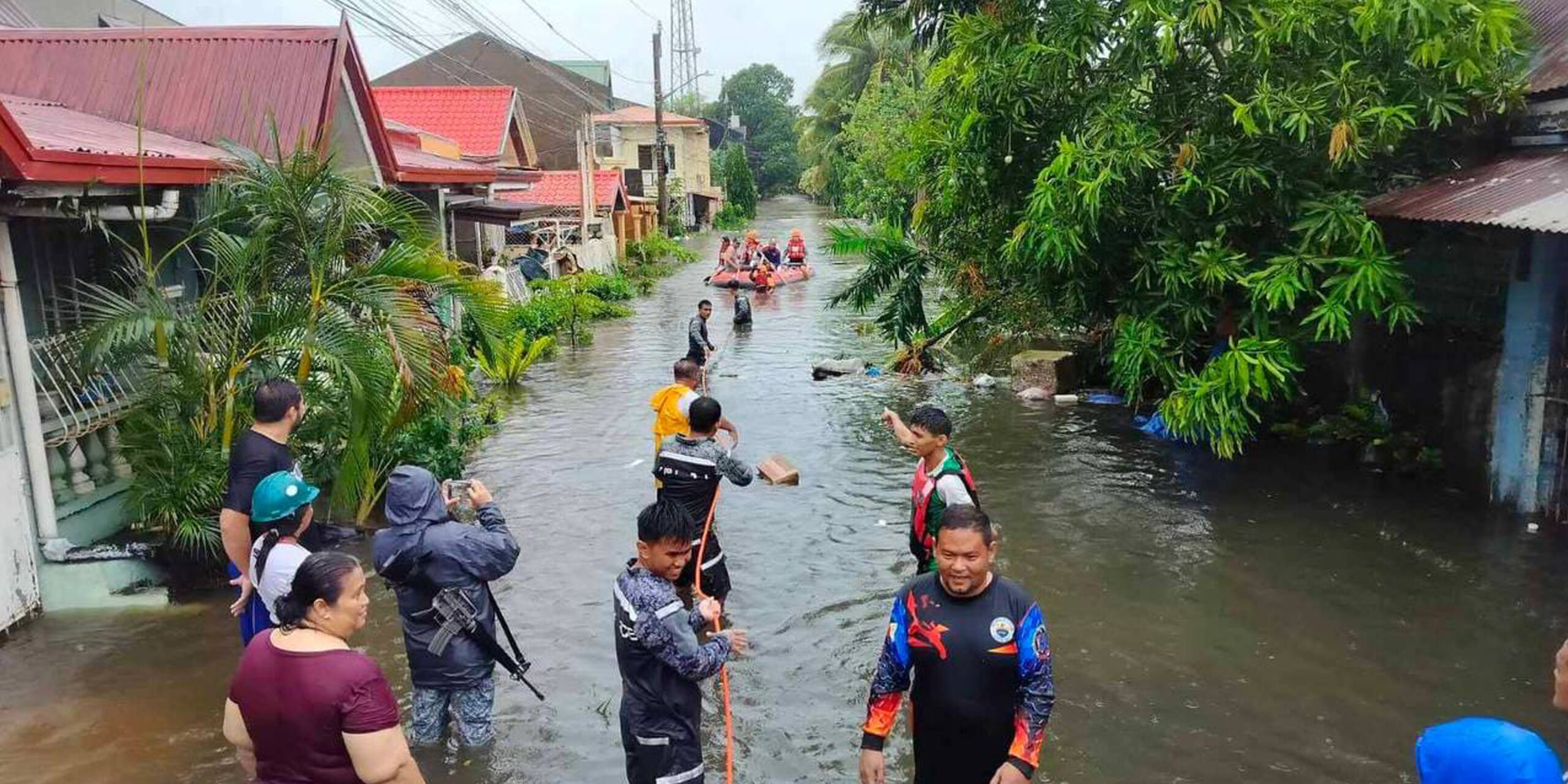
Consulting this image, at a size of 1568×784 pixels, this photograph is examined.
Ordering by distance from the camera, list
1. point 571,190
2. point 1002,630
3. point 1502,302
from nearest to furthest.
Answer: point 1002,630, point 1502,302, point 571,190

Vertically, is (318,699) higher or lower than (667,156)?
lower

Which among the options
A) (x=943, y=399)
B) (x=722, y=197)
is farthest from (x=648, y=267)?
(x=722, y=197)

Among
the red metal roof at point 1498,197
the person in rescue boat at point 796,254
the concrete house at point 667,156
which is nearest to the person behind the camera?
the red metal roof at point 1498,197

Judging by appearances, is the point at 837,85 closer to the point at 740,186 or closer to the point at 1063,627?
the point at 740,186

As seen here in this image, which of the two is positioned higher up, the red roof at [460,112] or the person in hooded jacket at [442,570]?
the red roof at [460,112]

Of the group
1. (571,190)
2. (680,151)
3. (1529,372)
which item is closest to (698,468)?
(1529,372)

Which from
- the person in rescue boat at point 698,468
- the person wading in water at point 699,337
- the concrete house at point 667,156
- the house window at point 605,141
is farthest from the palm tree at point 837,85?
the person in rescue boat at point 698,468

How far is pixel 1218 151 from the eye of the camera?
9.40 metres

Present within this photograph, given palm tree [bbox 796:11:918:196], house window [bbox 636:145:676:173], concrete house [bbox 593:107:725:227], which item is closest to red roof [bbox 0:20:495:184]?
palm tree [bbox 796:11:918:196]

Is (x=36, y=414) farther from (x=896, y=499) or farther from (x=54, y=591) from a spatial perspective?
(x=896, y=499)

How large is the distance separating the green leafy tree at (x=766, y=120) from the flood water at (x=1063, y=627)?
8632 cm

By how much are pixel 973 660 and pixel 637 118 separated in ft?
187

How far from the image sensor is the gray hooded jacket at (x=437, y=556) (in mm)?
4559

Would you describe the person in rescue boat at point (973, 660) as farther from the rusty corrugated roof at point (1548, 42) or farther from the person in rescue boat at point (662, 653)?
the rusty corrugated roof at point (1548, 42)
